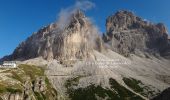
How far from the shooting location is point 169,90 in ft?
490

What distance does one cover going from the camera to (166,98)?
146 meters

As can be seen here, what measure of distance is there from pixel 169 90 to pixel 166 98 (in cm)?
554

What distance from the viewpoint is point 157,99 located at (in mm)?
157375

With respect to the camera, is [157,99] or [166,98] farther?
[157,99]

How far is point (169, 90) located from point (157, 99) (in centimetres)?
1039

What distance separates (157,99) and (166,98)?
12.2m
